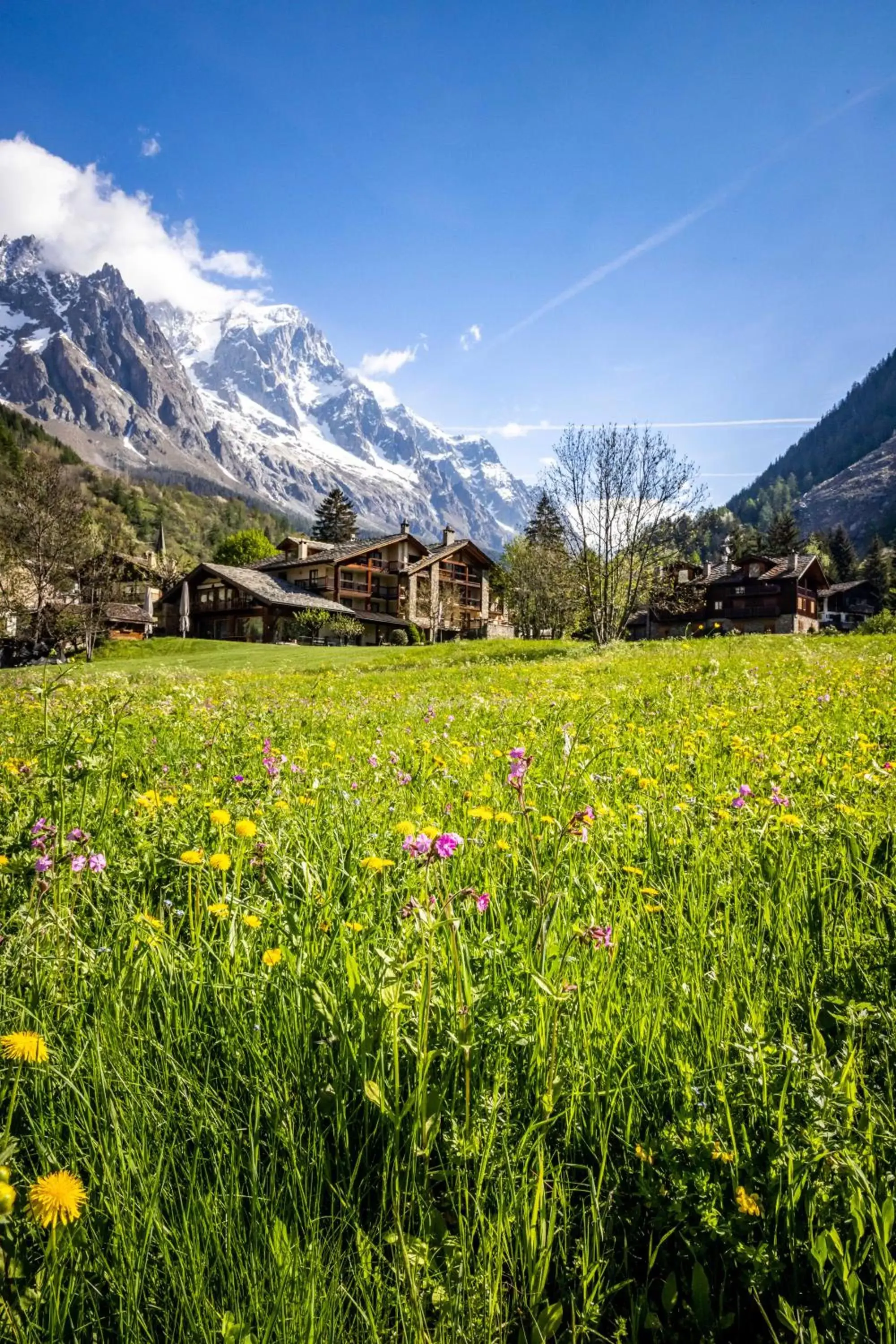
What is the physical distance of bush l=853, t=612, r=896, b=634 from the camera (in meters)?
26.0

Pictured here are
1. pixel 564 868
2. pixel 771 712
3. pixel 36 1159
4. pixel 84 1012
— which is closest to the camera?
pixel 36 1159

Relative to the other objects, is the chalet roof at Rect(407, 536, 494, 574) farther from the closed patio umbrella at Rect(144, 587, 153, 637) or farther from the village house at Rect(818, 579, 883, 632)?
the village house at Rect(818, 579, 883, 632)

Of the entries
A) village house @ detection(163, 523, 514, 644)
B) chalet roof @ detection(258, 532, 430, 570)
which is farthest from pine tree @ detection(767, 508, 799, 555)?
chalet roof @ detection(258, 532, 430, 570)

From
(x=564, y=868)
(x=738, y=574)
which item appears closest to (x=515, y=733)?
(x=564, y=868)

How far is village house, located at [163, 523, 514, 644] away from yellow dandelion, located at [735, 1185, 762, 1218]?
64926mm

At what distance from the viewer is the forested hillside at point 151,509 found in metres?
120

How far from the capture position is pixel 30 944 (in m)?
1.82

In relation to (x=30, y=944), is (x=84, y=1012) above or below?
below

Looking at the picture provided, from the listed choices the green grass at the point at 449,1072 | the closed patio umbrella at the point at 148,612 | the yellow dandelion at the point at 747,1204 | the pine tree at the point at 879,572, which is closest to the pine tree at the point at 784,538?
the pine tree at the point at 879,572

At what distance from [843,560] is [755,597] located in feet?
121

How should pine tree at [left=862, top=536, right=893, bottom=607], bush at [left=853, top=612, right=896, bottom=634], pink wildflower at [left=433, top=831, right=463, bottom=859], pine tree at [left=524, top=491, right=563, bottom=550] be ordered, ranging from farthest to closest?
pine tree at [left=862, top=536, right=893, bottom=607], pine tree at [left=524, top=491, right=563, bottom=550], bush at [left=853, top=612, right=896, bottom=634], pink wildflower at [left=433, top=831, right=463, bottom=859]

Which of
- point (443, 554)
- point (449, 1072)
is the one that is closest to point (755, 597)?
point (443, 554)

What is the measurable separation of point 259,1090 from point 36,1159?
477mm

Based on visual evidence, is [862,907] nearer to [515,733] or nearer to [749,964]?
[749,964]
